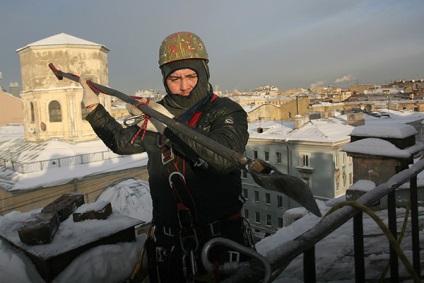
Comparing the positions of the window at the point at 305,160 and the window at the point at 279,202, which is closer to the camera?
the window at the point at 305,160

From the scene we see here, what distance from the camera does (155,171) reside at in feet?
9.21

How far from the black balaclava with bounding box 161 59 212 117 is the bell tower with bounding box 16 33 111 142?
61.7ft

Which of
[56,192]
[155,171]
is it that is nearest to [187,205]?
[155,171]

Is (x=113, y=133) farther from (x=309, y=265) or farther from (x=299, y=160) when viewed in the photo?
(x=299, y=160)

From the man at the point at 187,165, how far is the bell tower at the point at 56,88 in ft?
61.8

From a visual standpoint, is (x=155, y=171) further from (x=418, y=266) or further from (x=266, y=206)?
(x=266, y=206)

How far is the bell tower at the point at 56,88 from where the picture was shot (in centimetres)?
2092

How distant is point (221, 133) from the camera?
95.3 inches

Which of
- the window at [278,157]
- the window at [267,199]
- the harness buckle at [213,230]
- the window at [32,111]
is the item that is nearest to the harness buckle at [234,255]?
the harness buckle at [213,230]

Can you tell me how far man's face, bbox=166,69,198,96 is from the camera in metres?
2.93

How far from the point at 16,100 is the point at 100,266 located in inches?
1467

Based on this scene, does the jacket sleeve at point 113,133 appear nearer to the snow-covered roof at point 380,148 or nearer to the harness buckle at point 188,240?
the harness buckle at point 188,240

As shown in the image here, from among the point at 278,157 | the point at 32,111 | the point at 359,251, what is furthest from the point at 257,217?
the point at 359,251

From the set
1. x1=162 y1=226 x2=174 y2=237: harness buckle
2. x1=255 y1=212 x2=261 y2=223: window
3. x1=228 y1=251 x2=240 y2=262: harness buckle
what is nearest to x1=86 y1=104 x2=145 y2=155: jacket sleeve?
x1=162 y1=226 x2=174 y2=237: harness buckle
